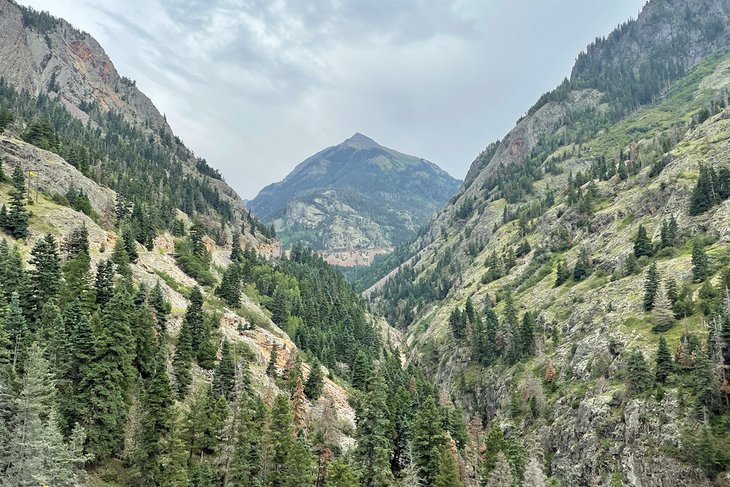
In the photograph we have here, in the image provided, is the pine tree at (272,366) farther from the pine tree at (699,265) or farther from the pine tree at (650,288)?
the pine tree at (699,265)

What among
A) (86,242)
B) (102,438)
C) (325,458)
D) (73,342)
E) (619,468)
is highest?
(86,242)

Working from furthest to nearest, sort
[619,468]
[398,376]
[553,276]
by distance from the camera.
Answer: [553,276] < [398,376] < [619,468]

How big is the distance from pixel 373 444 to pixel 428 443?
788cm

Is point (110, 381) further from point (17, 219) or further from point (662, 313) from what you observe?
point (662, 313)

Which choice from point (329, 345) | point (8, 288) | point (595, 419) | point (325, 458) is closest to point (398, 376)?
point (329, 345)

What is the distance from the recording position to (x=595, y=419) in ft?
314

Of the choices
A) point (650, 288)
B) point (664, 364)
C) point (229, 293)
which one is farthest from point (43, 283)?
point (650, 288)

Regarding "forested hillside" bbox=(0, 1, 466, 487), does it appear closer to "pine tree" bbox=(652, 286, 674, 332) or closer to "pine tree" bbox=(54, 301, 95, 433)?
"pine tree" bbox=(54, 301, 95, 433)

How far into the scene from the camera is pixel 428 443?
216 feet

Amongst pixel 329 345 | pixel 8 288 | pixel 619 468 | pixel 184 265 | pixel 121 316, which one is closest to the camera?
pixel 121 316

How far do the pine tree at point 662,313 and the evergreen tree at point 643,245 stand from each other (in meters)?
30.6

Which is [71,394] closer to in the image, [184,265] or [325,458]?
[325,458]

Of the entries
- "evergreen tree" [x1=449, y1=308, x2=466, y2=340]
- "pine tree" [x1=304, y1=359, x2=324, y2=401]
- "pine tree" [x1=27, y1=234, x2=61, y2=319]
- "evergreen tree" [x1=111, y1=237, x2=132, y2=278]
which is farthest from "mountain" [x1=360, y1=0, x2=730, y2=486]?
"evergreen tree" [x1=111, y1=237, x2=132, y2=278]

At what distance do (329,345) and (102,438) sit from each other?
9263cm
